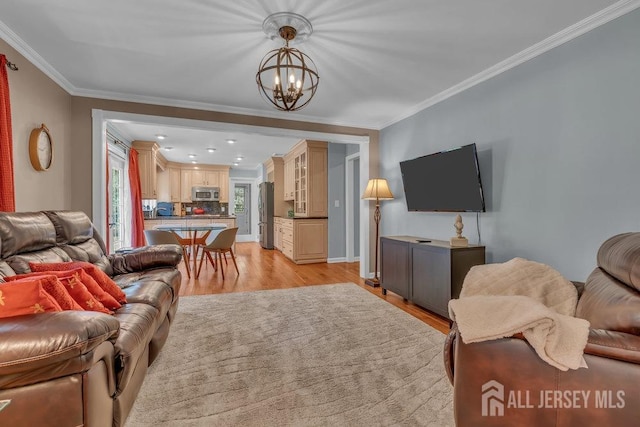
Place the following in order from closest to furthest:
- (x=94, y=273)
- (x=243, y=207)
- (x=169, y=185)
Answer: (x=94, y=273), (x=169, y=185), (x=243, y=207)

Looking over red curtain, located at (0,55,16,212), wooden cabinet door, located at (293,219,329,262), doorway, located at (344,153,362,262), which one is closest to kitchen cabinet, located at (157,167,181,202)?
wooden cabinet door, located at (293,219,329,262)

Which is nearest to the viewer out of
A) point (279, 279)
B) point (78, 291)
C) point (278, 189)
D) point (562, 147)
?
point (78, 291)

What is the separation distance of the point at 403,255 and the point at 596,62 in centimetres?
231

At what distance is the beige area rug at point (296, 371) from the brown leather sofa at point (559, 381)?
0.63m

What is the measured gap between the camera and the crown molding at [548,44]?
6.90 feet

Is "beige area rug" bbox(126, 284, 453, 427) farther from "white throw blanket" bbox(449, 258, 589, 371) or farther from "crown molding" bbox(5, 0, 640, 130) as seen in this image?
"crown molding" bbox(5, 0, 640, 130)

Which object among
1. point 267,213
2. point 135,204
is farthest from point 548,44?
point 267,213

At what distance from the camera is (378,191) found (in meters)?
4.26

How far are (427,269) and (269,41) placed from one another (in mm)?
2581

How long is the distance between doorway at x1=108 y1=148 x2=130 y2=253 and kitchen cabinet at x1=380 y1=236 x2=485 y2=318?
446 cm

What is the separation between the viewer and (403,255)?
3609 millimetres

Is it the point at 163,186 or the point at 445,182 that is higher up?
the point at 163,186

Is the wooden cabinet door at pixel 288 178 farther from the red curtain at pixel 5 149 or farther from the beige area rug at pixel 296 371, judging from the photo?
the red curtain at pixel 5 149

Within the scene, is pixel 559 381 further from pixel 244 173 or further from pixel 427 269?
pixel 244 173
